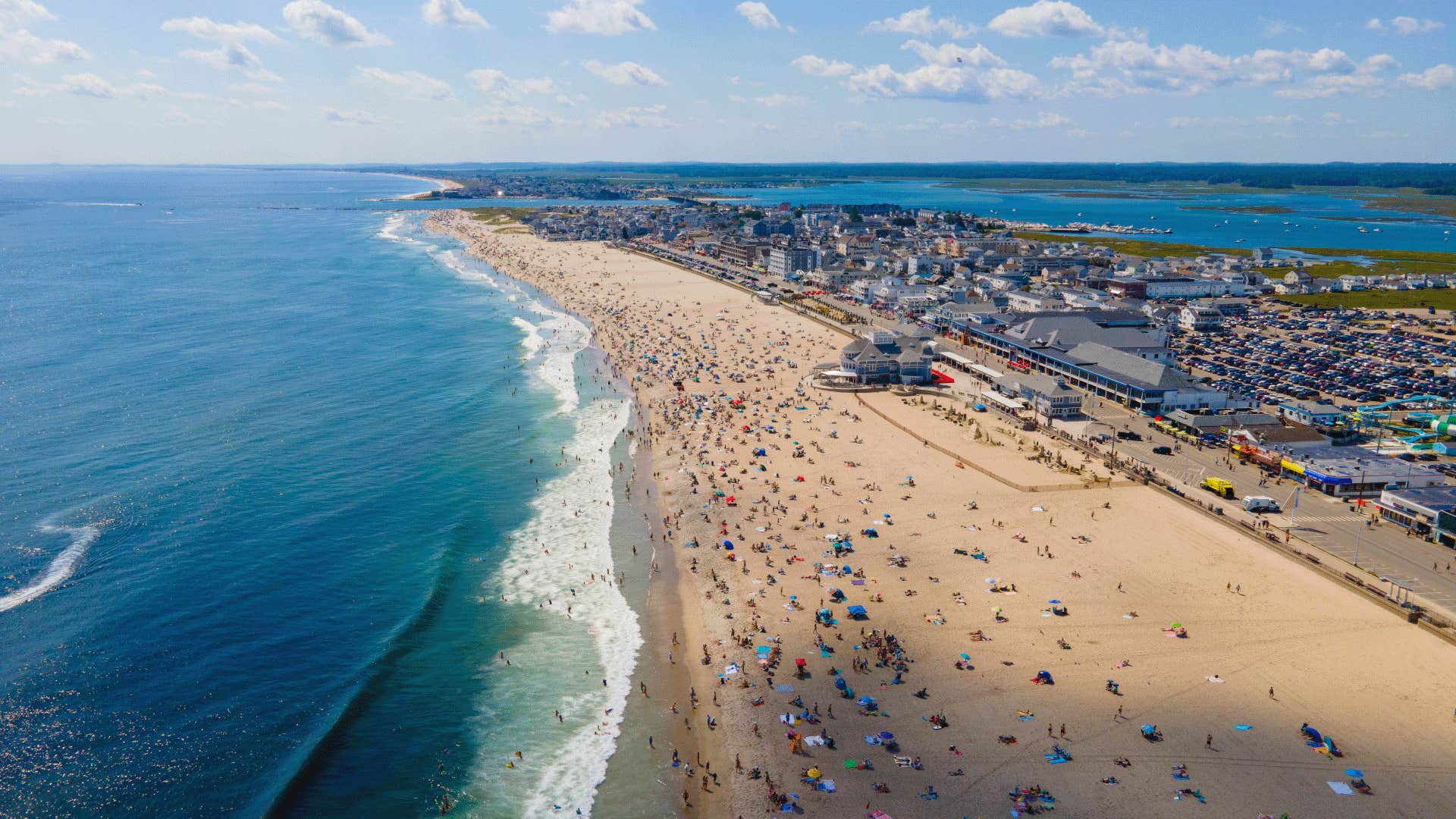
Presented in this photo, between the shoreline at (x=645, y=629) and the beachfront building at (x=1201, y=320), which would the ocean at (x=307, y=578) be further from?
the beachfront building at (x=1201, y=320)

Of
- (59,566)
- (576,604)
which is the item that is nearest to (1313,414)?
(576,604)

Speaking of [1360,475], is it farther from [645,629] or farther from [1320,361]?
[645,629]

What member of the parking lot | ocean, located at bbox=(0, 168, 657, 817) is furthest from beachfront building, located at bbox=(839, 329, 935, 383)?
the parking lot

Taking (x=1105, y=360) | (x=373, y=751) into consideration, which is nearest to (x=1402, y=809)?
(x=373, y=751)

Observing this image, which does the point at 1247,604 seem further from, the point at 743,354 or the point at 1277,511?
the point at 743,354

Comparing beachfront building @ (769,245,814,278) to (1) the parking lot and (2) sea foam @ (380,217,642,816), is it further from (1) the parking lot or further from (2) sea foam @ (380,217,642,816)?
(2) sea foam @ (380,217,642,816)

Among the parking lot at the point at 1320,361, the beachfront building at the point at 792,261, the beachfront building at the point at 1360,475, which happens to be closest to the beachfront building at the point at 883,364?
the parking lot at the point at 1320,361
